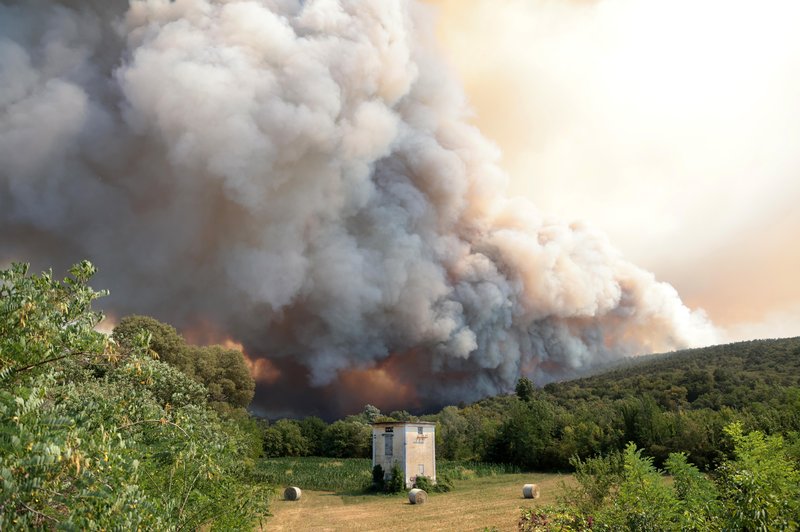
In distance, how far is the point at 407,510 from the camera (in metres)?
38.1

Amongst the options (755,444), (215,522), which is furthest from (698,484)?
(215,522)

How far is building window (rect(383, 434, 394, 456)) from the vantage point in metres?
50.2

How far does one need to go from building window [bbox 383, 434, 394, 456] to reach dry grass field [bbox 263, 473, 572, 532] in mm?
4552

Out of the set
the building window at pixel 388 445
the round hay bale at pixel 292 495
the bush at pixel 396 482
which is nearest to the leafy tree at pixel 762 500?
the bush at pixel 396 482

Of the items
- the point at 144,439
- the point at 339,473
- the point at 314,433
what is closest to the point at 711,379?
the point at 339,473

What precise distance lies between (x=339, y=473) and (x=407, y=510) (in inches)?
1064

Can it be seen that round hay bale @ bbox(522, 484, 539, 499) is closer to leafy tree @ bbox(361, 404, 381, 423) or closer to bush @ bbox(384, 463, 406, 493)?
bush @ bbox(384, 463, 406, 493)

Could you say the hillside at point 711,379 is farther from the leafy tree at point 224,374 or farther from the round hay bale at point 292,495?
the leafy tree at point 224,374

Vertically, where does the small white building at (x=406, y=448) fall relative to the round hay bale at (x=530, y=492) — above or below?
above

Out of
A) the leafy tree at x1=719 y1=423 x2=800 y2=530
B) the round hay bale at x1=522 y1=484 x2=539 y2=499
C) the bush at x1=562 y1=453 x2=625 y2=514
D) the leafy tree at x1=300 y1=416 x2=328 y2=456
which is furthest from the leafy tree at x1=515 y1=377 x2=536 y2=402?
the leafy tree at x1=719 y1=423 x2=800 y2=530

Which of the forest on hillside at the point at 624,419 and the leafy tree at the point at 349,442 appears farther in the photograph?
the leafy tree at the point at 349,442

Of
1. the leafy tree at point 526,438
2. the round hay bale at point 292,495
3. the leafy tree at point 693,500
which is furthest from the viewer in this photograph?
the leafy tree at point 526,438

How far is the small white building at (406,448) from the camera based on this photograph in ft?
161

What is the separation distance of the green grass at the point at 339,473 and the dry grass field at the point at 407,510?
3.15 meters
